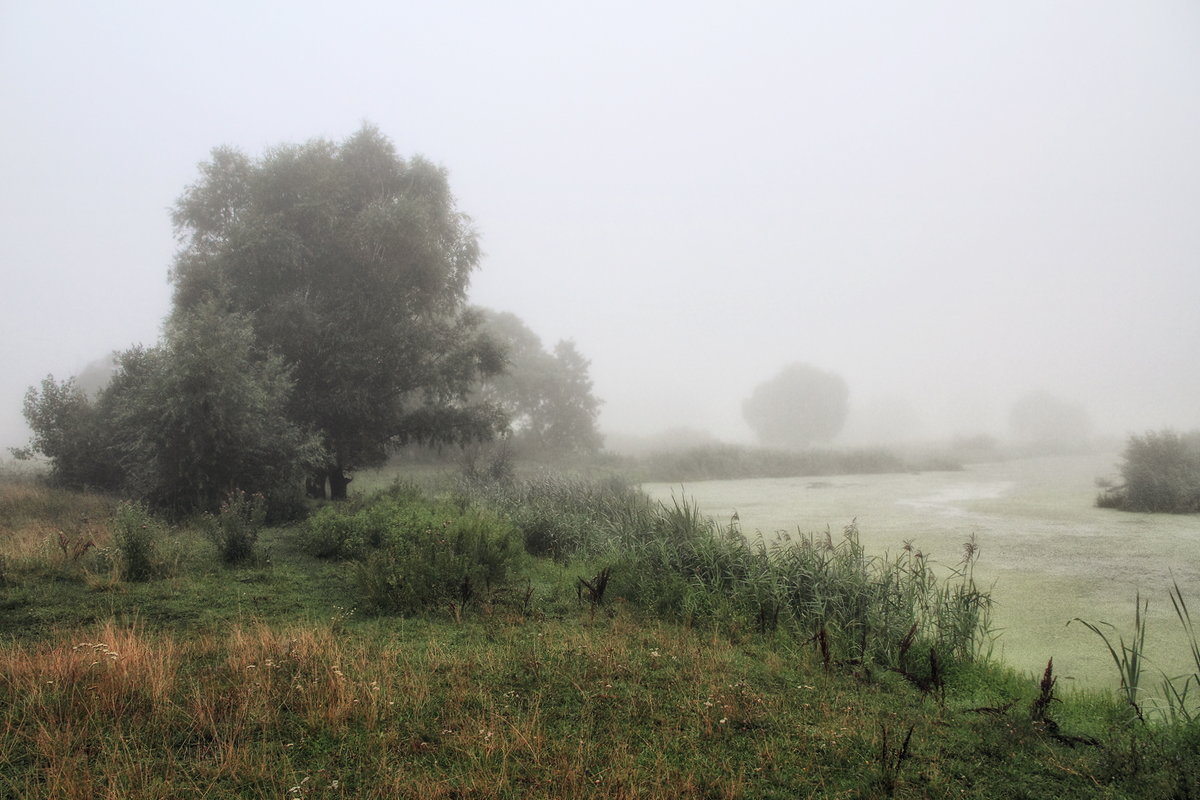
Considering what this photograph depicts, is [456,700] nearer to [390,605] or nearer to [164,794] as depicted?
[164,794]

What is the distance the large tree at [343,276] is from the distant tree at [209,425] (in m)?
1.45

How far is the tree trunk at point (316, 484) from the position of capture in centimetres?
1677

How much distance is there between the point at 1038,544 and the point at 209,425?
1479 centimetres

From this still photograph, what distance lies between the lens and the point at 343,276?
16.4 meters

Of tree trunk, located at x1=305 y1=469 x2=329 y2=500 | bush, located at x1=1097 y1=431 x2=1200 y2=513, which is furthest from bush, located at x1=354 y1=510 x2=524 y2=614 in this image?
bush, located at x1=1097 y1=431 x2=1200 y2=513

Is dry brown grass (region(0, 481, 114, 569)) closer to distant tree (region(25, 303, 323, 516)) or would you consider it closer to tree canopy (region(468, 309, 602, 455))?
distant tree (region(25, 303, 323, 516))

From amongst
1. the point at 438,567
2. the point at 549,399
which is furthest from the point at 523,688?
the point at 549,399

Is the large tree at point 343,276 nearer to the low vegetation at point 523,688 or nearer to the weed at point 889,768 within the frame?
the low vegetation at point 523,688

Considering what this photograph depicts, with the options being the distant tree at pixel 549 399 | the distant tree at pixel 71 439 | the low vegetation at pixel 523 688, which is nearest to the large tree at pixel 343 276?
the distant tree at pixel 71 439

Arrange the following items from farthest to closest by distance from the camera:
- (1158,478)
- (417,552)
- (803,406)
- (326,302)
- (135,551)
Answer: (803,406), (326,302), (1158,478), (135,551), (417,552)

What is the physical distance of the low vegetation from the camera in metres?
3.02

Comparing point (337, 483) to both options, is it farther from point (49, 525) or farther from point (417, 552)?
point (417, 552)

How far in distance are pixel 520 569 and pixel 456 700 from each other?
179 inches

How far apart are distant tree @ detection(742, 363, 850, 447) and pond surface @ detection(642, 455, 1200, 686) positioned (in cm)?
4116
